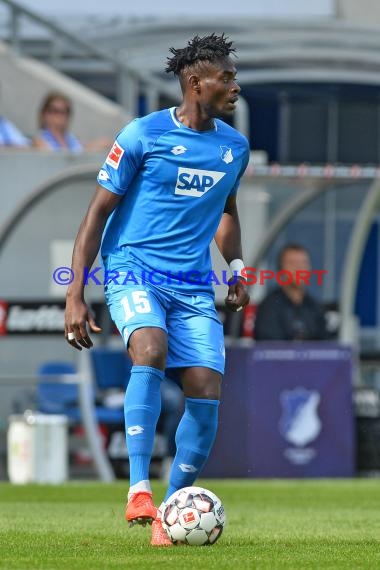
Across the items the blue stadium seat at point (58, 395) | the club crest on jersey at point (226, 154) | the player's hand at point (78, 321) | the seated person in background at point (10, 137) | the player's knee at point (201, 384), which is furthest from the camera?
the seated person in background at point (10, 137)

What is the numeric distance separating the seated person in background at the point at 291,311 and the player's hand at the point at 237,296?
704cm

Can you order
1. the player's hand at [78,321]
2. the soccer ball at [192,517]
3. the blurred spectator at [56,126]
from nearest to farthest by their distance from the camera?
1. the soccer ball at [192,517]
2. the player's hand at [78,321]
3. the blurred spectator at [56,126]

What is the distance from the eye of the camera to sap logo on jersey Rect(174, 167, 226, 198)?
7.55 meters

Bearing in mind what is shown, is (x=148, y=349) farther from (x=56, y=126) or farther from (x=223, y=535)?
(x=56, y=126)

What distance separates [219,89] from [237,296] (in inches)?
39.1

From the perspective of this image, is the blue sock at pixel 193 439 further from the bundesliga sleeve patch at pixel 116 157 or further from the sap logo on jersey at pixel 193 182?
the bundesliga sleeve patch at pixel 116 157

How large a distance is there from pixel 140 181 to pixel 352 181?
27.4 ft

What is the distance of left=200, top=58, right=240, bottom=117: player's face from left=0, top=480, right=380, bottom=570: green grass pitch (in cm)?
193

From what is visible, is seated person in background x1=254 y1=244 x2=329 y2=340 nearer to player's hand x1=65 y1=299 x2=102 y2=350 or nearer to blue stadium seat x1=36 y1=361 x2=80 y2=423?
blue stadium seat x1=36 y1=361 x2=80 y2=423

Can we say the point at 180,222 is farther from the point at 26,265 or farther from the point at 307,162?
the point at 307,162

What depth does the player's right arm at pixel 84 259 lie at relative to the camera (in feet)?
23.9

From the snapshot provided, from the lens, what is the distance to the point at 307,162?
2072cm

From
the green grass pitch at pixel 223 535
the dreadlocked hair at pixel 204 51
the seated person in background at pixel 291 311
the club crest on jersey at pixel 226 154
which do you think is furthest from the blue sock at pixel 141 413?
the seated person in background at pixel 291 311

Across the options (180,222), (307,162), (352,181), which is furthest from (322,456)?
(180,222)
